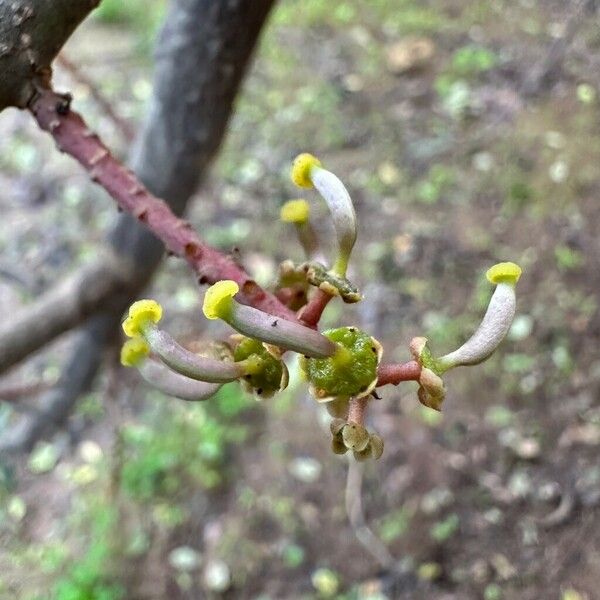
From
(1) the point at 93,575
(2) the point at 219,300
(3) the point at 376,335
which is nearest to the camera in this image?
(2) the point at 219,300

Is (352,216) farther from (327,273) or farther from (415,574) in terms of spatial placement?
(415,574)

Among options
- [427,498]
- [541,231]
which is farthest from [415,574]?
[541,231]

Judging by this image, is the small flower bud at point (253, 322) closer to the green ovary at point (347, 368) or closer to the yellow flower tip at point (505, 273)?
the green ovary at point (347, 368)

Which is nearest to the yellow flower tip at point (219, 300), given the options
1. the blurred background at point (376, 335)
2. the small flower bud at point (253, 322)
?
the small flower bud at point (253, 322)

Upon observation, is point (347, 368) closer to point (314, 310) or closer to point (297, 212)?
point (314, 310)

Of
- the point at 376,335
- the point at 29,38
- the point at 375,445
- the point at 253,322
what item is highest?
the point at 29,38

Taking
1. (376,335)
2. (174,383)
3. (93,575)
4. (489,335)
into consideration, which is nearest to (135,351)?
(174,383)

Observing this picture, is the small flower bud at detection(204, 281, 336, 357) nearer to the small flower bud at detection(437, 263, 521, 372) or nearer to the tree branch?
the small flower bud at detection(437, 263, 521, 372)
